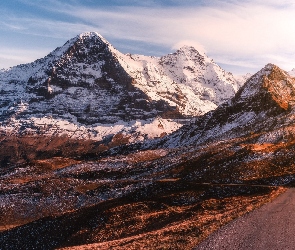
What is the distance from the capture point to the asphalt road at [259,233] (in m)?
21.6

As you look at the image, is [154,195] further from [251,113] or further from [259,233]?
[251,113]

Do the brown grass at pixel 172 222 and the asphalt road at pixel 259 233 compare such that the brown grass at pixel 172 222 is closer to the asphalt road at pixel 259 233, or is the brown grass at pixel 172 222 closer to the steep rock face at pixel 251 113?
the asphalt road at pixel 259 233

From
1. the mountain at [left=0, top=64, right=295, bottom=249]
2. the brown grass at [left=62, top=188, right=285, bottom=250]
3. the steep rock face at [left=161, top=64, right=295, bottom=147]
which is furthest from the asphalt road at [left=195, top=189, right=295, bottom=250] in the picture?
the steep rock face at [left=161, top=64, right=295, bottom=147]

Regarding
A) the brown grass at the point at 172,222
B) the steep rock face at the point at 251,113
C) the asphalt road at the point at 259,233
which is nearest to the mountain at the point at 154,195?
the brown grass at the point at 172,222

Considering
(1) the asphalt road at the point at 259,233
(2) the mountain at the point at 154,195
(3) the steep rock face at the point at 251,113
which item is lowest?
(2) the mountain at the point at 154,195

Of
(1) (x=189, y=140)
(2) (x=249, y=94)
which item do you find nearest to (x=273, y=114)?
(2) (x=249, y=94)

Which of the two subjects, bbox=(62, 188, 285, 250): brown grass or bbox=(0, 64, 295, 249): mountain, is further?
bbox=(0, 64, 295, 249): mountain

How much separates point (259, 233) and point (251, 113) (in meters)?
123

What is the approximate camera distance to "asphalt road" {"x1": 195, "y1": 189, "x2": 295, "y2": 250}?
21.6 metres

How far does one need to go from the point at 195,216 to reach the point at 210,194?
13.3 metres

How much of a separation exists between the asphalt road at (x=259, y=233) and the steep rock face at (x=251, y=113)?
8296 cm

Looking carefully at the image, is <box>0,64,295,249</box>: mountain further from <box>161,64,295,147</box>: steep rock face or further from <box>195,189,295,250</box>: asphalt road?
<box>195,189,295,250</box>: asphalt road

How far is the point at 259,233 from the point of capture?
2383cm

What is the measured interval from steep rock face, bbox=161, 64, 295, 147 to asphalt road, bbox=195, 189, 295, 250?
272 ft
